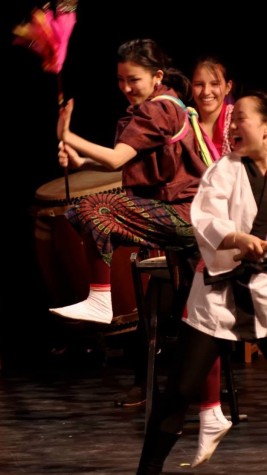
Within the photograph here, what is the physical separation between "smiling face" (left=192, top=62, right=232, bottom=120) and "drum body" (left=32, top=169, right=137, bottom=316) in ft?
3.00

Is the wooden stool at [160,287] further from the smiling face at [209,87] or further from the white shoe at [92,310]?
the smiling face at [209,87]

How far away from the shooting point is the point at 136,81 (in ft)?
14.0

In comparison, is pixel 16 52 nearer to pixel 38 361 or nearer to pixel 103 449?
pixel 38 361

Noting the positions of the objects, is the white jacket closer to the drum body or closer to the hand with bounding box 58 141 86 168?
the hand with bounding box 58 141 86 168

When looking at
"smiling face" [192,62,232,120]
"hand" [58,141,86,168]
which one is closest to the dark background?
"smiling face" [192,62,232,120]

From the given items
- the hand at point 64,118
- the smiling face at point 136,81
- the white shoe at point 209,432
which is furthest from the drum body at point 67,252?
the white shoe at point 209,432

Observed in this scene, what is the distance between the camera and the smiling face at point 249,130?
123 inches

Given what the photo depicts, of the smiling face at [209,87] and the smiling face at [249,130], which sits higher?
the smiling face at [209,87]

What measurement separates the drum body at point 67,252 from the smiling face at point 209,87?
0.92 meters

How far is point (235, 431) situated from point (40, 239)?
185 centimetres

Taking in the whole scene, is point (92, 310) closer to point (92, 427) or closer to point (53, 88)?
point (92, 427)

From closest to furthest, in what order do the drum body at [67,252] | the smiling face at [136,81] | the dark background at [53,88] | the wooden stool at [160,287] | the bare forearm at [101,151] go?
the wooden stool at [160,287] → the bare forearm at [101,151] → the smiling face at [136,81] → the drum body at [67,252] → the dark background at [53,88]

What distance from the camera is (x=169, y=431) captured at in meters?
3.12

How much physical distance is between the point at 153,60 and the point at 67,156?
1.95 feet
